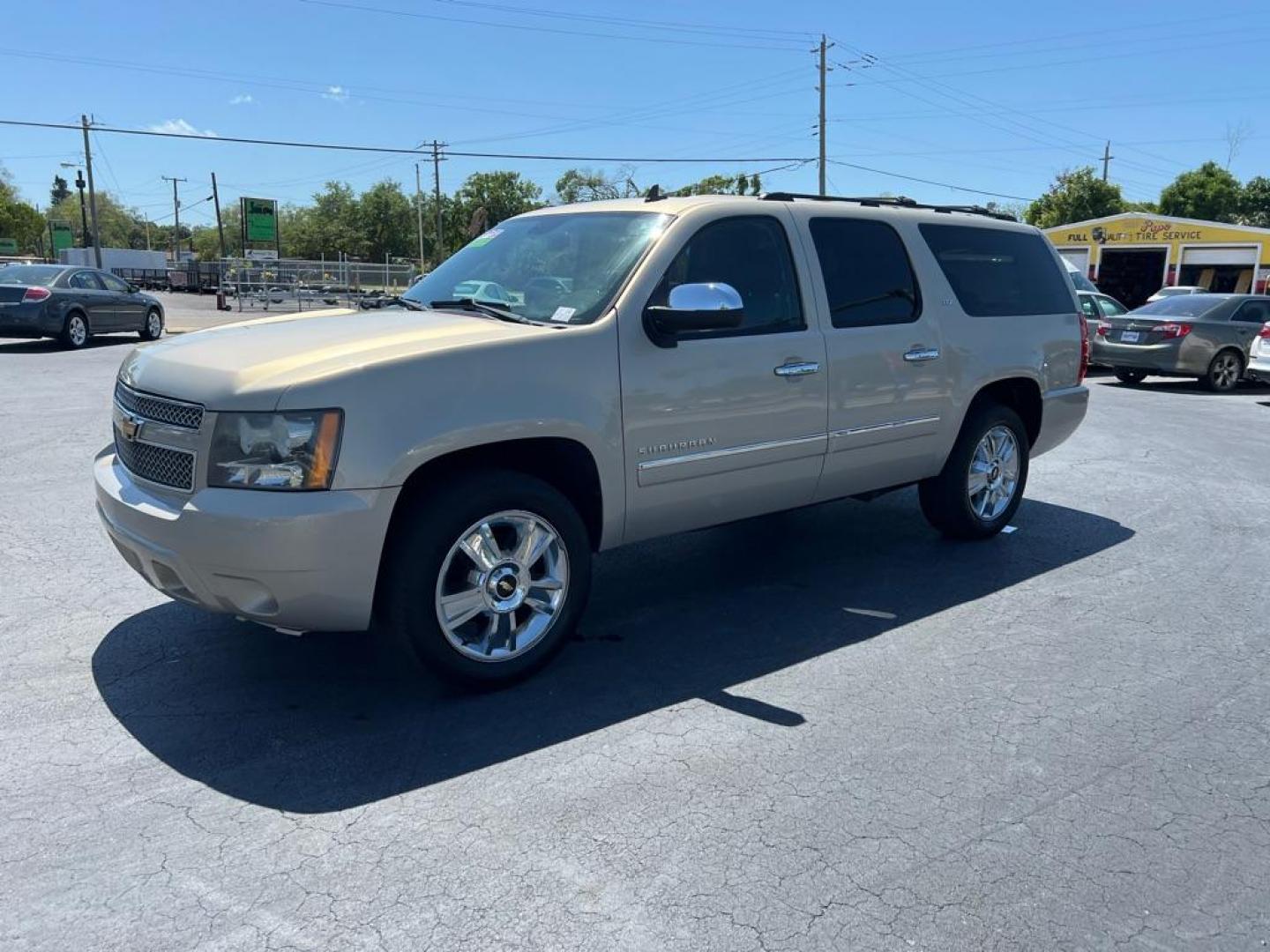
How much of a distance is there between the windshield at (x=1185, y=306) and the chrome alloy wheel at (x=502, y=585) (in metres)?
15.5

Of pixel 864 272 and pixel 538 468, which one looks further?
pixel 864 272

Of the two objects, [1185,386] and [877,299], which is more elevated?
[877,299]

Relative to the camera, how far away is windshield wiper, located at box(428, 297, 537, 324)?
4.32 meters

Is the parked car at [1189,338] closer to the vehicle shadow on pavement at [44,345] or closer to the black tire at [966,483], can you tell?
the black tire at [966,483]

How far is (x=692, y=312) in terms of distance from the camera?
13.6ft

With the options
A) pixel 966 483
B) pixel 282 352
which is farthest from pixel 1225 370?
pixel 282 352

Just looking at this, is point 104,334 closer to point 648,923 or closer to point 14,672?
point 14,672

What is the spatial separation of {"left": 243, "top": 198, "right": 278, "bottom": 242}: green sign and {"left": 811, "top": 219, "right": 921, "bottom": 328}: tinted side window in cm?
4619

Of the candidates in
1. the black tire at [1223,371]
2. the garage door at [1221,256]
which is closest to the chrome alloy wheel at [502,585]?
the black tire at [1223,371]

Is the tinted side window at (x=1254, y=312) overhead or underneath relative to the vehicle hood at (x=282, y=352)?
underneath

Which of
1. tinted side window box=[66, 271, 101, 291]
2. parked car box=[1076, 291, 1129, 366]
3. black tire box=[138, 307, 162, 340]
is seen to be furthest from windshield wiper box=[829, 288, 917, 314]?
black tire box=[138, 307, 162, 340]

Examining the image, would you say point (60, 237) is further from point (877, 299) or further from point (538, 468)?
point (538, 468)

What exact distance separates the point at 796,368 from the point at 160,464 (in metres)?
2.82

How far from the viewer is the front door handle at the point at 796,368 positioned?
477cm
